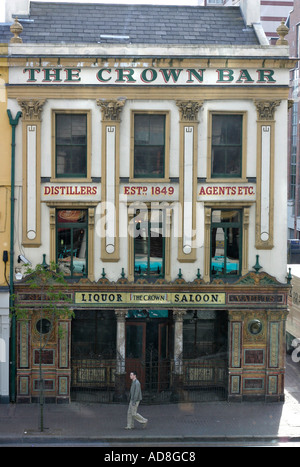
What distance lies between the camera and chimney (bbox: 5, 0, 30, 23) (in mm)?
26406

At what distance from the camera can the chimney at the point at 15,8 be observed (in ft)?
86.6

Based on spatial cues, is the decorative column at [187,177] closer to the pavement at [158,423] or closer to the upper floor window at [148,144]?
the upper floor window at [148,144]

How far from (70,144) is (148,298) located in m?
5.74

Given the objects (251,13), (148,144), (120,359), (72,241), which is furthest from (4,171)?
(251,13)

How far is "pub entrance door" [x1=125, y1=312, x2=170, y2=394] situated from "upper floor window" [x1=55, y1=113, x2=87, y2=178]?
560 cm

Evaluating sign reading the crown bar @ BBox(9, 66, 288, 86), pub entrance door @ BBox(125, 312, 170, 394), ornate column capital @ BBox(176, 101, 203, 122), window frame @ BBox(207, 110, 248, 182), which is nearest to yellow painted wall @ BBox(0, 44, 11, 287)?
sign reading the crown bar @ BBox(9, 66, 288, 86)

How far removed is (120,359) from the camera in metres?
24.7

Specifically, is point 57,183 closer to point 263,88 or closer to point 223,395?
point 263,88

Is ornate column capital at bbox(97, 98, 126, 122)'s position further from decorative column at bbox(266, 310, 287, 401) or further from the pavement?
the pavement

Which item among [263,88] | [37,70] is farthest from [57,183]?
[263,88]

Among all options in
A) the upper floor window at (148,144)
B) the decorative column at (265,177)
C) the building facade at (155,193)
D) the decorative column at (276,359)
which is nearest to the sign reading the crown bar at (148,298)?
the building facade at (155,193)

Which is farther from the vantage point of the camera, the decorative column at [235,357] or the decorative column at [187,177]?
the decorative column at [235,357]

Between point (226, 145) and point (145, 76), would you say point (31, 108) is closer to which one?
point (145, 76)

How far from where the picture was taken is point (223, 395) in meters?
25.3
